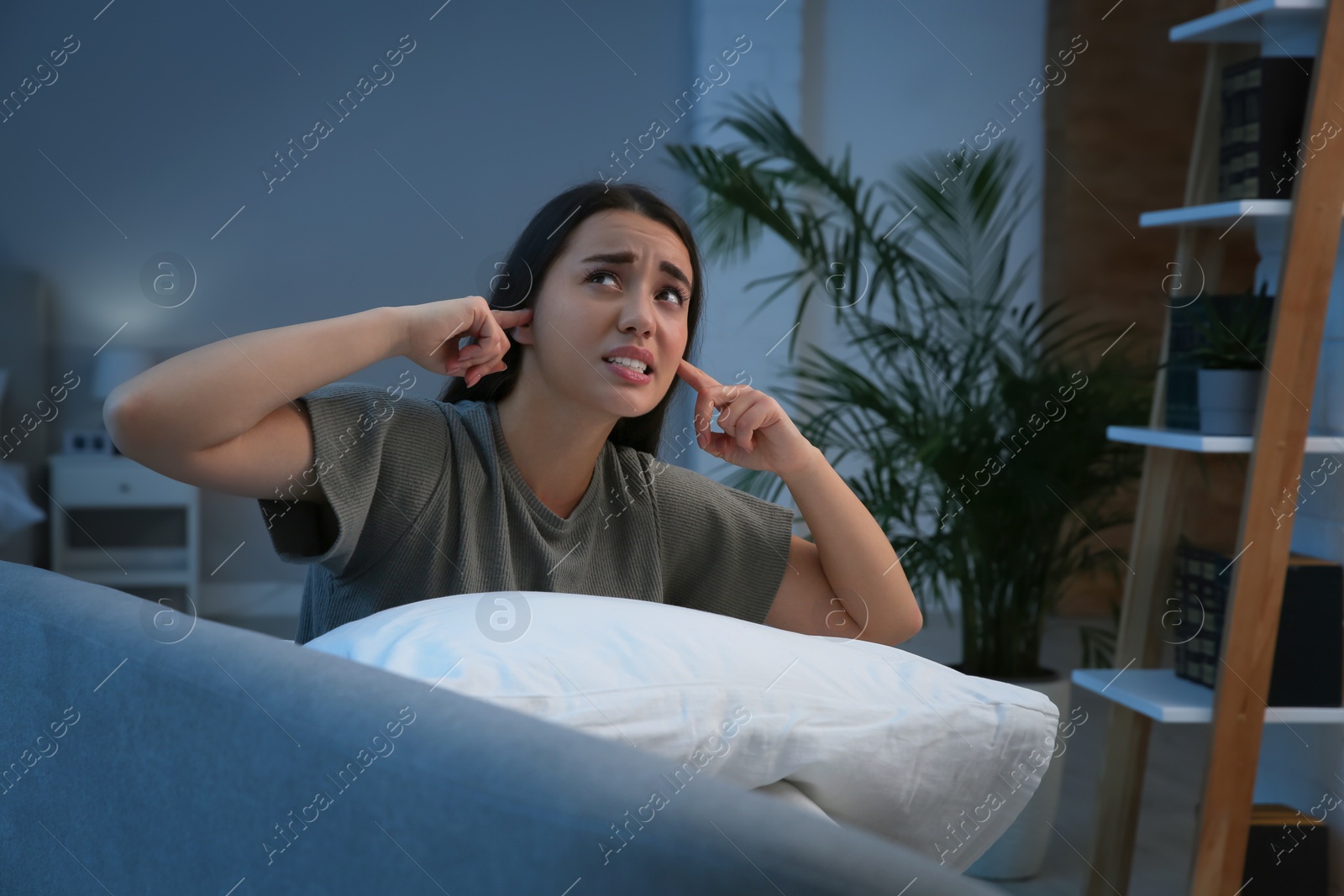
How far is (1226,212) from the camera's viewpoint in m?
1.67

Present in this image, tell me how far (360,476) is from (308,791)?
0.46m

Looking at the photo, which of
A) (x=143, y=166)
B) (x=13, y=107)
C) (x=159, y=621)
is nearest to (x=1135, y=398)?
(x=159, y=621)

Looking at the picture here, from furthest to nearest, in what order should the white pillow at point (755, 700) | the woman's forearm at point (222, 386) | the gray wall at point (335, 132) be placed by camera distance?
the gray wall at point (335, 132), the woman's forearm at point (222, 386), the white pillow at point (755, 700)

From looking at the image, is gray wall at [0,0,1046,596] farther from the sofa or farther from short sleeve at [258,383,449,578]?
the sofa

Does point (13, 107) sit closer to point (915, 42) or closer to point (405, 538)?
point (915, 42)

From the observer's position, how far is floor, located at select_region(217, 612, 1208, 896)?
6.51 ft

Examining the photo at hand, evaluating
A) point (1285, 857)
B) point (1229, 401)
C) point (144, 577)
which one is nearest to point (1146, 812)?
point (1285, 857)

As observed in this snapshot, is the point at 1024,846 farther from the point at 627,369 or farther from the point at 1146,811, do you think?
the point at 627,369

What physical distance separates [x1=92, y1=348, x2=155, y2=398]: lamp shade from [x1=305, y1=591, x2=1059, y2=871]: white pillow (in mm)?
3450

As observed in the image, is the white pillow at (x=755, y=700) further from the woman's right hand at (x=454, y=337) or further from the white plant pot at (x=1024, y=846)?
the white plant pot at (x=1024, y=846)

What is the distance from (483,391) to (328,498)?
11.3 inches

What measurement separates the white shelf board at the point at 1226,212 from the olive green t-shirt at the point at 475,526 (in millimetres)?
995

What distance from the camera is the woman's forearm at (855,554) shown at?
1081 millimetres

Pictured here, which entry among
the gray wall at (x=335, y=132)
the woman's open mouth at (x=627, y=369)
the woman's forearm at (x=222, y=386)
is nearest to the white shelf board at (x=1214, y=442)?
the woman's open mouth at (x=627, y=369)
